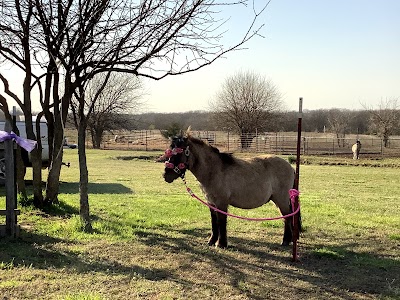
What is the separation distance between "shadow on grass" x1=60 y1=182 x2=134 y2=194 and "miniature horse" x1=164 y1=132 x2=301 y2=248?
23.7ft

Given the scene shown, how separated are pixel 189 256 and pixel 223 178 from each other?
1.33 m

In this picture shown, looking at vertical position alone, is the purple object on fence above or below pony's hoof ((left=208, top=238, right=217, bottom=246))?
above

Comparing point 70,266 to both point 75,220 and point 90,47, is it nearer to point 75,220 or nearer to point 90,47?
point 75,220

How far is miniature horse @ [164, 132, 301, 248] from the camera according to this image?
6.43 metres

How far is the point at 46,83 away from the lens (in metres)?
9.05

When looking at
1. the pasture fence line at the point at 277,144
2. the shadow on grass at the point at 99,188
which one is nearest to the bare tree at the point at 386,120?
the pasture fence line at the point at 277,144

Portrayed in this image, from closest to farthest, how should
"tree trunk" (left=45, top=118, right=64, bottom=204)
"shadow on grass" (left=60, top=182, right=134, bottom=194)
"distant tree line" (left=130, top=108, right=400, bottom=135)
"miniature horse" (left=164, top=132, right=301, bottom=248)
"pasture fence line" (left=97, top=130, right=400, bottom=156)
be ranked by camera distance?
"miniature horse" (left=164, top=132, right=301, bottom=248) < "tree trunk" (left=45, top=118, right=64, bottom=204) < "shadow on grass" (left=60, top=182, right=134, bottom=194) < "pasture fence line" (left=97, top=130, right=400, bottom=156) < "distant tree line" (left=130, top=108, right=400, bottom=135)

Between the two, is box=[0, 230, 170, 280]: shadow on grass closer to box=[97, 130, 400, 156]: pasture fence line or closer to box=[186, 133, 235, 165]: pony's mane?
box=[186, 133, 235, 165]: pony's mane

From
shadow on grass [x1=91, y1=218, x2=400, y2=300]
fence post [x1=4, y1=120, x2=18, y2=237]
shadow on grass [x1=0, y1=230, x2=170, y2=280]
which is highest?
fence post [x1=4, y1=120, x2=18, y2=237]

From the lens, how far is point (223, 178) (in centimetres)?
658

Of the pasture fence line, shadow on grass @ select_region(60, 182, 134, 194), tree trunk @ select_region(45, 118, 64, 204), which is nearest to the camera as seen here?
tree trunk @ select_region(45, 118, 64, 204)

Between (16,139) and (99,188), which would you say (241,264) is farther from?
(99,188)

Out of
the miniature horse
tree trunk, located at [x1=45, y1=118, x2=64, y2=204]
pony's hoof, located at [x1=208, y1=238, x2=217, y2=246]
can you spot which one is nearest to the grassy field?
pony's hoof, located at [x1=208, y1=238, x2=217, y2=246]

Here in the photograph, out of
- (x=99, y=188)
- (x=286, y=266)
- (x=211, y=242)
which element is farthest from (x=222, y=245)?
(x=99, y=188)
